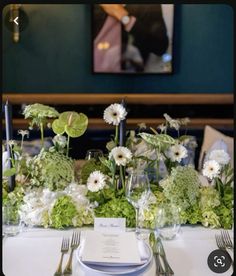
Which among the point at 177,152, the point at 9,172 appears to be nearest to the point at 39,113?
the point at 9,172

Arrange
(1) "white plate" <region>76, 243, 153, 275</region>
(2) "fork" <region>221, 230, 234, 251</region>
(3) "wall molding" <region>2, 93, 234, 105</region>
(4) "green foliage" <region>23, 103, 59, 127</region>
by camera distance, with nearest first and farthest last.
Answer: (1) "white plate" <region>76, 243, 153, 275</region> < (2) "fork" <region>221, 230, 234, 251</region> < (4) "green foliage" <region>23, 103, 59, 127</region> < (3) "wall molding" <region>2, 93, 234, 105</region>

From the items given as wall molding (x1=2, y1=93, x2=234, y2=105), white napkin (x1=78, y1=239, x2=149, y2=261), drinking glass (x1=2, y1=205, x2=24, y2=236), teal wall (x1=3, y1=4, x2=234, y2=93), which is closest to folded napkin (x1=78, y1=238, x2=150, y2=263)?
white napkin (x1=78, y1=239, x2=149, y2=261)

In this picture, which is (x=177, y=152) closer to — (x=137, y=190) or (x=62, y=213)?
(x=137, y=190)

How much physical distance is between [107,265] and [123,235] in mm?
137

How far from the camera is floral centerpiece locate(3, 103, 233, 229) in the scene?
1.12m

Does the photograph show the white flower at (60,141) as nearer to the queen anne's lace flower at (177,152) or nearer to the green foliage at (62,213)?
the green foliage at (62,213)

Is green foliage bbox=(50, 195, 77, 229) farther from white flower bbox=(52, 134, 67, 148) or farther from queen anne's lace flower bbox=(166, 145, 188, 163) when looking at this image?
queen anne's lace flower bbox=(166, 145, 188, 163)

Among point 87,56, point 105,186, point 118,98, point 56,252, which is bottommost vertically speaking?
point 56,252

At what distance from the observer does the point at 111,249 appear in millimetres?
941

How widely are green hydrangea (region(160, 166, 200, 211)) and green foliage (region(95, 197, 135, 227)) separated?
11 cm

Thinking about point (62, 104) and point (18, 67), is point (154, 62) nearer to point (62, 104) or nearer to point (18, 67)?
point (62, 104)

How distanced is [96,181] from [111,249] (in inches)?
9.9

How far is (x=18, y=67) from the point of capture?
281 centimetres
